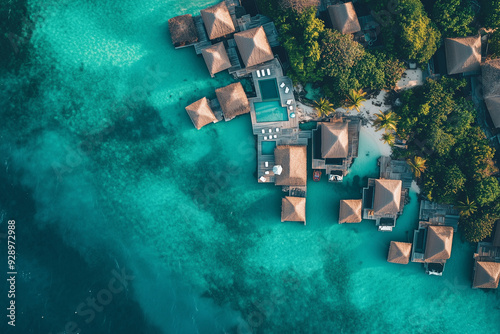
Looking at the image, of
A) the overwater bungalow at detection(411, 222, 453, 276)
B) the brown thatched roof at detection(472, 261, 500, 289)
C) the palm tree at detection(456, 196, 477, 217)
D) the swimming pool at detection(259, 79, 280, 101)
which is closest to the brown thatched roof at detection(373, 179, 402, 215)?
the overwater bungalow at detection(411, 222, 453, 276)

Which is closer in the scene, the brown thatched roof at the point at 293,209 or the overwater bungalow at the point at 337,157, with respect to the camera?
the brown thatched roof at the point at 293,209

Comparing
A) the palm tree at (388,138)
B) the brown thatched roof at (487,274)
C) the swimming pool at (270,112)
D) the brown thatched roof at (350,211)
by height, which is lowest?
the brown thatched roof at (487,274)

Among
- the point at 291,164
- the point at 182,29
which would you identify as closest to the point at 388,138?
the point at 291,164

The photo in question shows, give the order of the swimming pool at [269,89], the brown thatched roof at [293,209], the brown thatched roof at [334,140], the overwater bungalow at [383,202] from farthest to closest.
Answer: the swimming pool at [269,89] → the brown thatched roof at [293,209] → the overwater bungalow at [383,202] → the brown thatched roof at [334,140]

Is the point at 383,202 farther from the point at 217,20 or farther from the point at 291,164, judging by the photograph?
the point at 217,20

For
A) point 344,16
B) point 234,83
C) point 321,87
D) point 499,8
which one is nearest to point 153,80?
point 234,83

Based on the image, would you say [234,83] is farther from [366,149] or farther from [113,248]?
[113,248]

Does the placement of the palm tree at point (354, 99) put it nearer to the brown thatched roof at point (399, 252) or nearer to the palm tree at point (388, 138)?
the palm tree at point (388, 138)

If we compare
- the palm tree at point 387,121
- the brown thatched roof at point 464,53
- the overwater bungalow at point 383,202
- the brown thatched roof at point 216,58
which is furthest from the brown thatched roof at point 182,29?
the brown thatched roof at point 464,53
